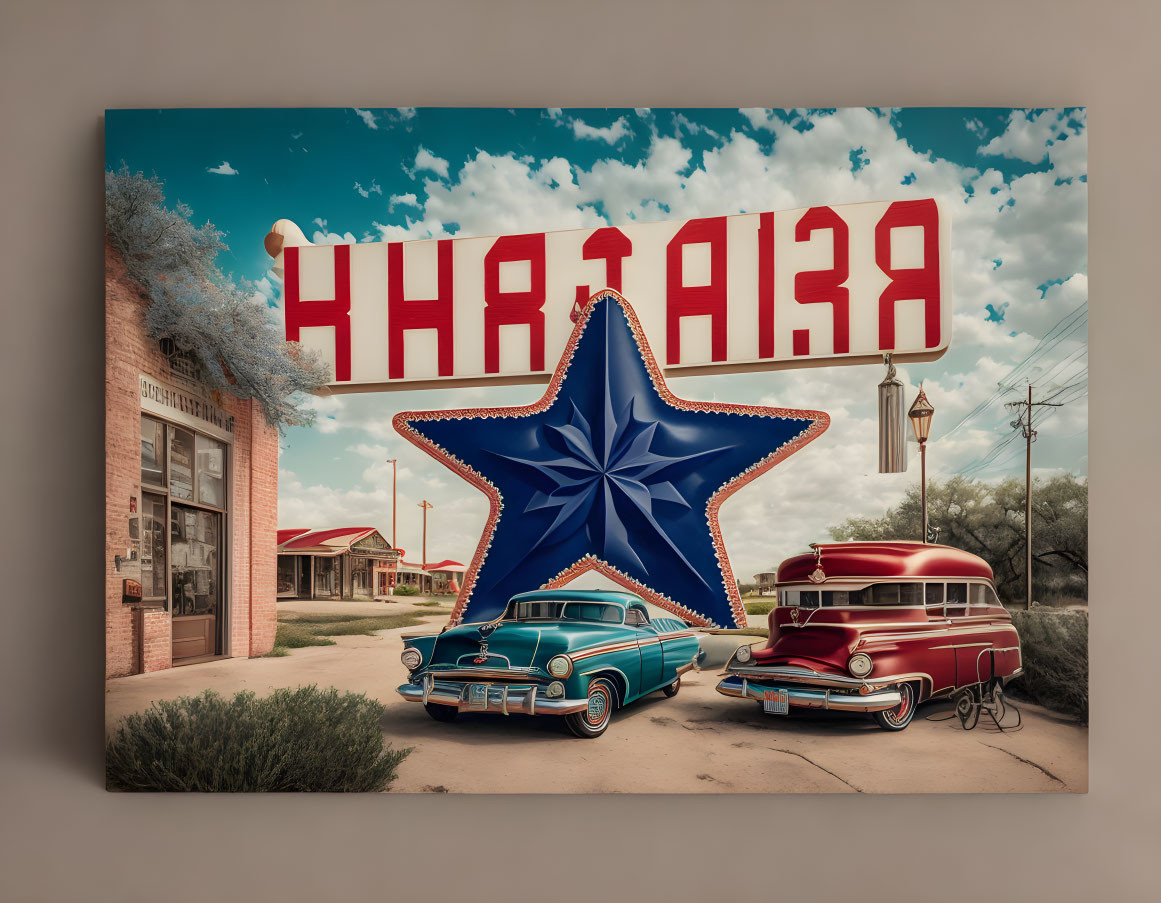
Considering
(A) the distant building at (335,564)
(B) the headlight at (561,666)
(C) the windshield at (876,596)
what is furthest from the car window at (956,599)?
(A) the distant building at (335,564)

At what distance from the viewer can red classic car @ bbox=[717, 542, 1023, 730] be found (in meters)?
3.19

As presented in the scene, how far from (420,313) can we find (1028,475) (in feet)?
8.58

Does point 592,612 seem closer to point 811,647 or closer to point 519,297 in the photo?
point 811,647

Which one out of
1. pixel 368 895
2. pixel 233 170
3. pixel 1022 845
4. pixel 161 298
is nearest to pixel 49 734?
pixel 368 895

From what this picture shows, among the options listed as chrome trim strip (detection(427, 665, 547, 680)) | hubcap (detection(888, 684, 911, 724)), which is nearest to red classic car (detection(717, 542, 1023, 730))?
hubcap (detection(888, 684, 911, 724))

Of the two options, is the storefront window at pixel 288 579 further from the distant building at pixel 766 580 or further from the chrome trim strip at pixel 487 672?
the distant building at pixel 766 580

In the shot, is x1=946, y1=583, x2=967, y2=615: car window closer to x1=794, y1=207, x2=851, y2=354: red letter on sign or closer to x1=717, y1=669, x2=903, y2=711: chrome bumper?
x1=717, y1=669, x2=903, y2=711: chrome bumper

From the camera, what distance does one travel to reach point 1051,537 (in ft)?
10.7

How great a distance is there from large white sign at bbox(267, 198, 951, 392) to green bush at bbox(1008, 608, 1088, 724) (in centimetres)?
118

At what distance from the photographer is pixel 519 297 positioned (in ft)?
11.2

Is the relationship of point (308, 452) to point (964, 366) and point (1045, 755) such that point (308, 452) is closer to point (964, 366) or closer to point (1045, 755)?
point (964, 366)

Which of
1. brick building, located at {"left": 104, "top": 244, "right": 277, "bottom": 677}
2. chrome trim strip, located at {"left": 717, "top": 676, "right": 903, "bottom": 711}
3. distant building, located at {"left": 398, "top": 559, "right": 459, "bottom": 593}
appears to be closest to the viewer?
chrome trim strip, located at {"left": 717, "top": 676, "right": 903, "bottom": 711}

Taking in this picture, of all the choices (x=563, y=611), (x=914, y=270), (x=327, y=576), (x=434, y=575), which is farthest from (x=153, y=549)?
(x=914, y=270)
